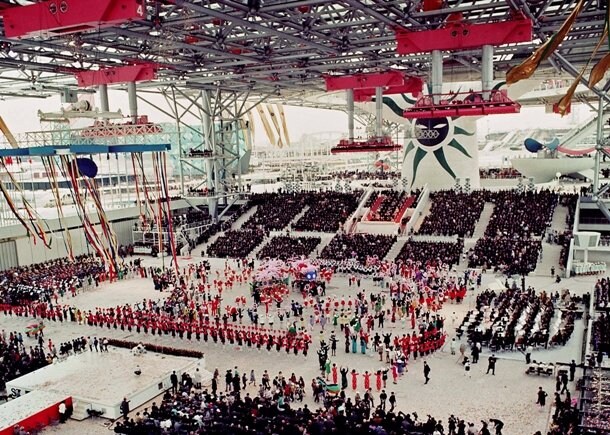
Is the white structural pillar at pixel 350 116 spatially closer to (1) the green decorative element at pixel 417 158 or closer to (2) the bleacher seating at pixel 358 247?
(2) the bleacher seating at pixel 358 247

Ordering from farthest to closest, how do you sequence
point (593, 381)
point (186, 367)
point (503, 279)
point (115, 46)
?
point (503, 279) → point (115, 46) → point (186, 367) → point (593, 381)

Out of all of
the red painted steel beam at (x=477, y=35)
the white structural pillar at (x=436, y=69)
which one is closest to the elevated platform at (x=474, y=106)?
the white structural pillar at (x=436, y=69)

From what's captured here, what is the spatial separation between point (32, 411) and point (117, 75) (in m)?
12.5

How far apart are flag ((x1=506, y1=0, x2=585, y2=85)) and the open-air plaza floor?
11.0 meters

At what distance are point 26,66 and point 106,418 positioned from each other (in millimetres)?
18454

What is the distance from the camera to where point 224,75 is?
32.7m

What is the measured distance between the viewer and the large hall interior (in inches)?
532

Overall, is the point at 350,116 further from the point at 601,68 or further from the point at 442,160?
the point at 601,68

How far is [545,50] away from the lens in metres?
2.76

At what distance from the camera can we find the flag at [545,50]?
2.74 meters

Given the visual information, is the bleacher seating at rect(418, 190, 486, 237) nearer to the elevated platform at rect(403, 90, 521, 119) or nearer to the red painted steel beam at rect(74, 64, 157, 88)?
the elevated platform at rect(403, 90, 521, 119)

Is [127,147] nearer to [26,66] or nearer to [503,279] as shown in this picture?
[26,66]

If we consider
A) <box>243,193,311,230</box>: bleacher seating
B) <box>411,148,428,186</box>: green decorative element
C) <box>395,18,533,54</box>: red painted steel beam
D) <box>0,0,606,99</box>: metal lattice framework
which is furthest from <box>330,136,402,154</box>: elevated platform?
<box>411,148,428,186</box>: green decorative element

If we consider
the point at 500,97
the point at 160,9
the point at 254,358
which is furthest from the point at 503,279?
the point at 160,9
